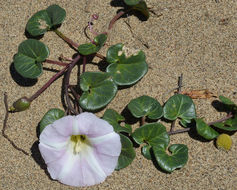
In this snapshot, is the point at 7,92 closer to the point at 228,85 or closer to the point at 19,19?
the point at 19,19

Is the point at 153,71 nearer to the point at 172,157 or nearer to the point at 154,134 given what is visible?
the point at 154,134

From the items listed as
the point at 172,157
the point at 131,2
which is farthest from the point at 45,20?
the point at 172,157

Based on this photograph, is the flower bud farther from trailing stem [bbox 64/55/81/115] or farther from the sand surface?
trailing stem [bbox 64/55/81/115]

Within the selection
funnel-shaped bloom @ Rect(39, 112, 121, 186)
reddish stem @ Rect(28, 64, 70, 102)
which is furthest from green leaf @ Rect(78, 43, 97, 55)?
funnel-shaped bloom @ Rect(39, 112, 121, 186)

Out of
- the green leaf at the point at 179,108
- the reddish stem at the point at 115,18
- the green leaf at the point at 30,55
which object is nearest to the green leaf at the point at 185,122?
the green leaf at the point at 179,108

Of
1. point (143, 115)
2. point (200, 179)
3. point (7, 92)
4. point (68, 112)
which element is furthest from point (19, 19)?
point (200, 179)

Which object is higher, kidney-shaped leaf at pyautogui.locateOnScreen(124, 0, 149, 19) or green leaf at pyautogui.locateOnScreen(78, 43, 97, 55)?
kidney-shaped leaf at pyautogui.locateOnScreen(124, 0, 149, 19)
